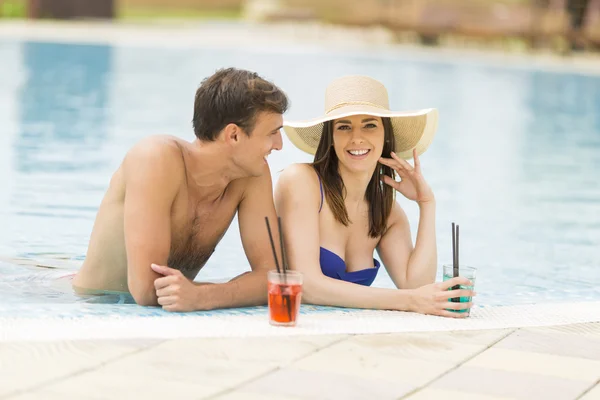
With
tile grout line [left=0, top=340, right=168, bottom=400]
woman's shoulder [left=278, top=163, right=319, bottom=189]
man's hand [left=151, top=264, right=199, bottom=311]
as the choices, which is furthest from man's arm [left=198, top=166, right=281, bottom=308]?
tile grout line [left=0, top=340, right=168, bottom=400]

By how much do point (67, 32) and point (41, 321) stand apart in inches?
862

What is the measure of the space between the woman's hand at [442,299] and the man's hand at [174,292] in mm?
889

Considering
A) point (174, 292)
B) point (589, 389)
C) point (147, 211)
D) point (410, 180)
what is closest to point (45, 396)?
point (174, 292)

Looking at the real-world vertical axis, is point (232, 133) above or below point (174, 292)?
above

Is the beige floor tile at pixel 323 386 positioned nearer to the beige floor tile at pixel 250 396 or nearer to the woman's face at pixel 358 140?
the beige floor tile at pixel 250 396

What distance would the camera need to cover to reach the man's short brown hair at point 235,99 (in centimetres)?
419

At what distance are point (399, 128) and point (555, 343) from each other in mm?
1294

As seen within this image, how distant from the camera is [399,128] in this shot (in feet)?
15.9

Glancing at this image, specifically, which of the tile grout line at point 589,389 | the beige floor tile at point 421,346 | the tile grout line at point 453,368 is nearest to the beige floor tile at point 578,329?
the tile grout line at point 453,368

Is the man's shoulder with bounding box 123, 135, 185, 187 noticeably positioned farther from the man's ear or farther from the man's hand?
the man's hand

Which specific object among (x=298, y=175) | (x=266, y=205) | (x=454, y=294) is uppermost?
(x=298, y=175)

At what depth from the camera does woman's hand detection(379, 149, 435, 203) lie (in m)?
4.74

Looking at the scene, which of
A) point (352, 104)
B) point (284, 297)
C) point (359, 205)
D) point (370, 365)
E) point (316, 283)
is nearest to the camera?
point (370, 365)

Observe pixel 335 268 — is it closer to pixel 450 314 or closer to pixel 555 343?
pixel 450 314
